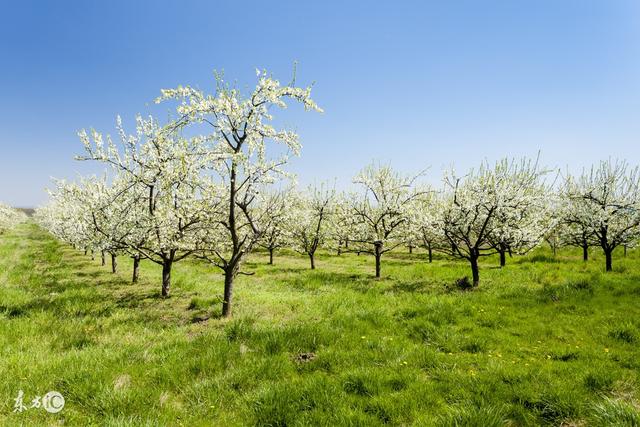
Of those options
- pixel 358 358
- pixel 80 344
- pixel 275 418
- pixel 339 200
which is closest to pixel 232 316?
pixel 80 344

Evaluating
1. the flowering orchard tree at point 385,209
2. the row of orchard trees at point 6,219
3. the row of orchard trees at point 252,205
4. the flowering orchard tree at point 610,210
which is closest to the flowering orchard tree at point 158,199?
the row of orchard trees at point 252,205

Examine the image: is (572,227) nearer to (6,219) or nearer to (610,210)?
(610,210)

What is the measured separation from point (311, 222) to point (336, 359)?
26.7 m

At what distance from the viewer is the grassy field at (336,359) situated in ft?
17.6

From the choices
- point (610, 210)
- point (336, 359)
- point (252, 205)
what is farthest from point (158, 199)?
point (610, 210)

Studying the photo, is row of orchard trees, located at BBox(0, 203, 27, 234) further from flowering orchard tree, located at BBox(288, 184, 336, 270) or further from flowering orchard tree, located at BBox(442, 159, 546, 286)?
flowering orchard tree, located at BBox(442, 159, 546, 286)

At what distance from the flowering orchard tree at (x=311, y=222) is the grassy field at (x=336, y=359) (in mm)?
16102

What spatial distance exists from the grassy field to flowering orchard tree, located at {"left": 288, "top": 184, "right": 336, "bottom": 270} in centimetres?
1610

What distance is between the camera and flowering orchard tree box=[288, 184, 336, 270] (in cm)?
2966

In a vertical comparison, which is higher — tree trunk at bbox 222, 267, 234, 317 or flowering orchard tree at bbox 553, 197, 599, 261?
flowering orchard tree at bbox 553, 197, 599, 261

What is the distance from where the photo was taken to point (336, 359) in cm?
737

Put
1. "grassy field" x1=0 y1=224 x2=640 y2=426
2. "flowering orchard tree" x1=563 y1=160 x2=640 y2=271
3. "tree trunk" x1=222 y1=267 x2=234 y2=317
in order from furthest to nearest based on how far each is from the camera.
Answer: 1. "flowering orchard tree" x1=563 y1=160 x2=640 y2=271
2. "tree trunk" x1=222 y1=267 x2=234 y2=317
3. "grassy field" x1=0 y1=224 x2=640 y2=426

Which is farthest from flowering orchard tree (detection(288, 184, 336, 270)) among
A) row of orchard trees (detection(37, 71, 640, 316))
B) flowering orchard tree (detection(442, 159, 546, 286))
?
flowering orchard tree (detection(442, 159, 546, 286))

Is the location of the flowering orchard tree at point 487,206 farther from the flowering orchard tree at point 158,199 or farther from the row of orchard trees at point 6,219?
the row of orchard trees at point 6,219
